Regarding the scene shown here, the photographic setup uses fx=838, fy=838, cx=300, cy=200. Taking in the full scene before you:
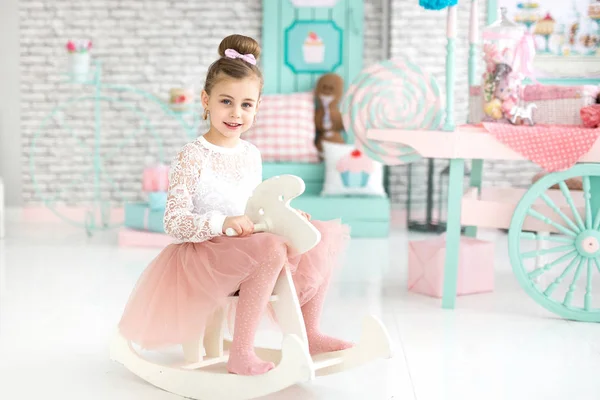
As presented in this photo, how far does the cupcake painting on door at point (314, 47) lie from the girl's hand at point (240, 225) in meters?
4.05

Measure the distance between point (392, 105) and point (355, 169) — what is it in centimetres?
192

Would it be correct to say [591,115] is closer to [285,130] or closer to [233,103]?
[233,103]

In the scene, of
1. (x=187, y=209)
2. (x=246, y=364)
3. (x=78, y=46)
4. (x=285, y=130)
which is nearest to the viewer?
(x=246, y=364)

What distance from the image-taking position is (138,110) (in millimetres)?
6211

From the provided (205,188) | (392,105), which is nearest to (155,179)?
(392,105)

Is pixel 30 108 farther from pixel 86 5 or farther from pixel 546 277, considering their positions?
pixel 546 277

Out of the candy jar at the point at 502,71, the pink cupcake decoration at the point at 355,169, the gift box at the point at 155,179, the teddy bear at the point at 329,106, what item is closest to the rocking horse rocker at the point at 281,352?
the candy jar at the point at 502,71

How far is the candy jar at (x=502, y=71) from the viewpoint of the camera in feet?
11.5

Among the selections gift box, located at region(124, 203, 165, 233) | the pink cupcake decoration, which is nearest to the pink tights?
gift box, located at region(124, 203, 165, 233)

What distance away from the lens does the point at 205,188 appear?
7.99 feet

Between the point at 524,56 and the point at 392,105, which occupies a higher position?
the point at 524,56

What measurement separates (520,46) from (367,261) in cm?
158

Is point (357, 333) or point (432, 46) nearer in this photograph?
point (357, 333)

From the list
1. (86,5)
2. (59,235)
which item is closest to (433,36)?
(86,5)
